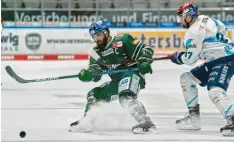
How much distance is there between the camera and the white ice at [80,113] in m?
5.09

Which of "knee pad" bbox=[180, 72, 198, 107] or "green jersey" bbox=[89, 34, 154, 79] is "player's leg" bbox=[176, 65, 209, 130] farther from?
"green jersey" bbox=[89, 34, 154, 79]

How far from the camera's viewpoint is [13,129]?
18.0 feet

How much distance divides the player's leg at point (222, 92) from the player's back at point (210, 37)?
0.33 ft

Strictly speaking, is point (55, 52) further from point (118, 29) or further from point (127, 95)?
point (127, 95)

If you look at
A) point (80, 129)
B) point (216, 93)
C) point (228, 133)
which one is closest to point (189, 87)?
point (216, 93)

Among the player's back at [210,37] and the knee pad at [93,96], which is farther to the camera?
the knee pad at [93,96]

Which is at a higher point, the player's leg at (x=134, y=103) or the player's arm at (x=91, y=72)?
the player's arm at (x=91, y=72)

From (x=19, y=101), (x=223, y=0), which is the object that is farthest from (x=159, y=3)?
(x=19, y=101)

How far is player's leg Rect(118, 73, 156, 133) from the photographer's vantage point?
17.1ft

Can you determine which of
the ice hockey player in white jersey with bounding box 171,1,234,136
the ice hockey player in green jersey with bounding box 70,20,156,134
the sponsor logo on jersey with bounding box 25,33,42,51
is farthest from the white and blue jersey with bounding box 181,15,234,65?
the sponsor logo on jersey with bounding box 25,33,42,51

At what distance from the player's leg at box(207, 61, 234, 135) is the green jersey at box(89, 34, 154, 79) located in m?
0.55

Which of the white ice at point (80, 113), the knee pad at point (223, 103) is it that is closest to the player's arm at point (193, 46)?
the knee pad at point (223, 103)

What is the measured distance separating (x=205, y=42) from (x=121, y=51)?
69 centimetres

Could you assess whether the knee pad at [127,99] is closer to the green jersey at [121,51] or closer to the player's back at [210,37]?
the green jersey at [121,51]
